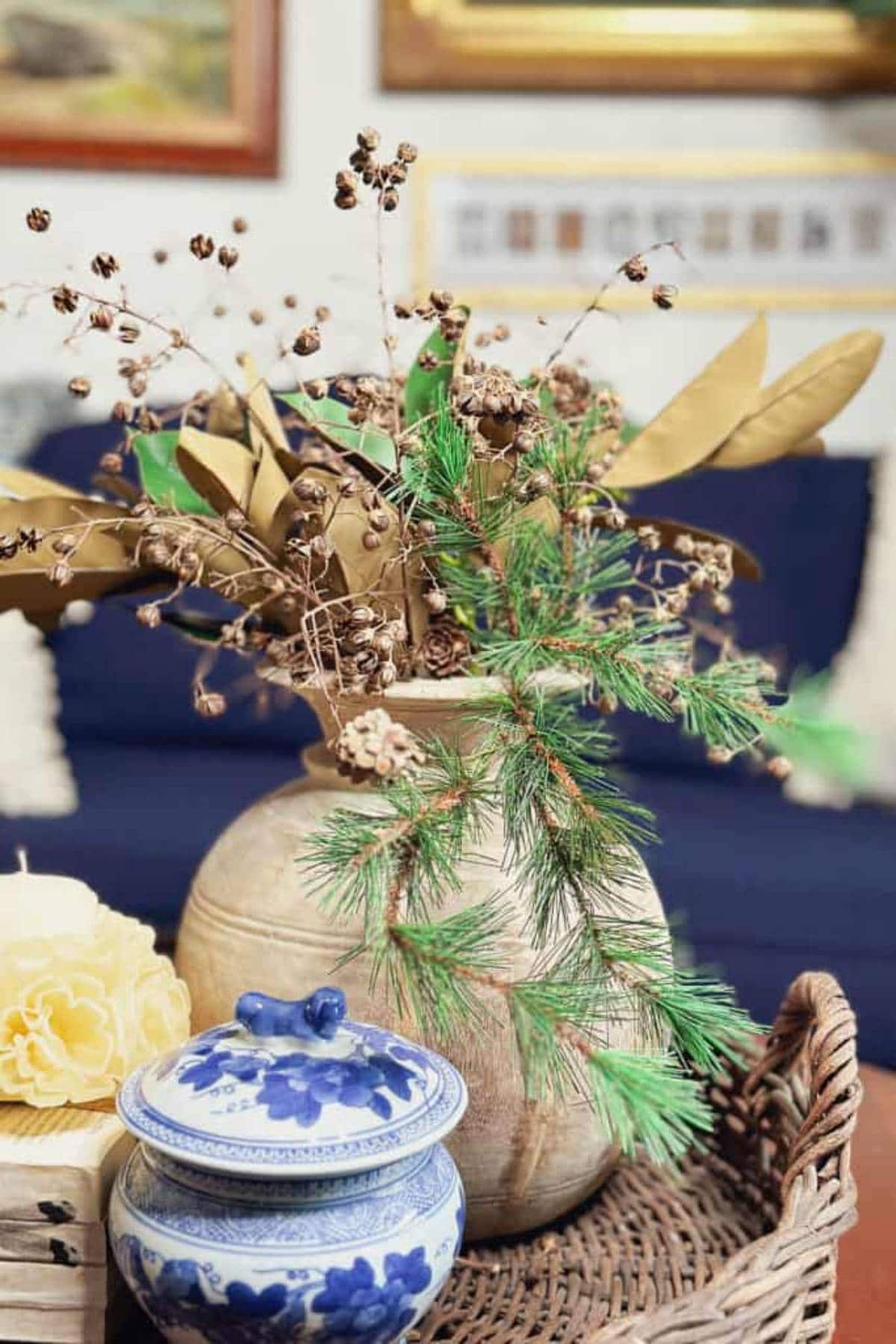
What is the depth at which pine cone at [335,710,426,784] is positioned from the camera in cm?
57

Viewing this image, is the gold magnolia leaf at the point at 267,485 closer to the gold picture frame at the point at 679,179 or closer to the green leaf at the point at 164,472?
the green leaf at the point at 164,472

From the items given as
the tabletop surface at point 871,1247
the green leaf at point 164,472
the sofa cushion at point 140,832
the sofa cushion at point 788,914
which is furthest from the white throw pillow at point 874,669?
the green leaf at point 164,472

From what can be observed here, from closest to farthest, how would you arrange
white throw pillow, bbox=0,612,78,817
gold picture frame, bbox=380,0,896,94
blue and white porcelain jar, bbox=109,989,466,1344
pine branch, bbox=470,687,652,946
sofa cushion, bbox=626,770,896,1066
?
blue and white porcelain jar, bbox=109,989,466,1344 → pine branch, bbox=470,687,652,946 → sofa cushion, bbox=626,770,896,1066 → white throw pillow, bbox=0,612,78,817 → gold picture frame, bbox=380,0,896,94

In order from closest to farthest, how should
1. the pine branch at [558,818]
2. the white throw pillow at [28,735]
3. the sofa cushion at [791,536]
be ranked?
the pine branch at [558,818] → the white throw pillow at [28,735] → the sofa cushion at [791,536]

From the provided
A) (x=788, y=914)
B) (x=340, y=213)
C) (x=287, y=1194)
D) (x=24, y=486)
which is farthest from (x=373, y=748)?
(x=340, y=213)

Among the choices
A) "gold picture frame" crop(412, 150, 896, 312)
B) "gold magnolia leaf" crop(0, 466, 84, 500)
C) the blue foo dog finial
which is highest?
"gold picture frame" crop(412, 150, 896, 312)

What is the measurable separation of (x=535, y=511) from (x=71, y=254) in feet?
6.68

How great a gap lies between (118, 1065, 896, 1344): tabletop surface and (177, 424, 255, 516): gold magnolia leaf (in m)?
0.41

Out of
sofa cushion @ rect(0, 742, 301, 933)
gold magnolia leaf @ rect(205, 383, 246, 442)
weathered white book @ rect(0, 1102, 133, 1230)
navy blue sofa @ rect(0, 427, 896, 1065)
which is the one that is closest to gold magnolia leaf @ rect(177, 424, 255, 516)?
gold magnolia leaf @ rect(205, 383, 246, 442)

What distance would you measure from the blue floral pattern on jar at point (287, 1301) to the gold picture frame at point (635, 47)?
2.30 m

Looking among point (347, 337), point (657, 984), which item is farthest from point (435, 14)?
point (657, 984)

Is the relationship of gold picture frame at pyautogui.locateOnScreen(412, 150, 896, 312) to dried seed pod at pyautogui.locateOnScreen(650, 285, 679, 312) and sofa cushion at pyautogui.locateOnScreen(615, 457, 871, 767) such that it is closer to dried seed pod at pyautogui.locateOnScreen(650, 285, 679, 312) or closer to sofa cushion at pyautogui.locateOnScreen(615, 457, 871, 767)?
sofa cushion at pyautogui.locateOnScreen(615, 457, 871, 767)

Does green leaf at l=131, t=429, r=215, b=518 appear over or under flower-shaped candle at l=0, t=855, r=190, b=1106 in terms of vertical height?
over

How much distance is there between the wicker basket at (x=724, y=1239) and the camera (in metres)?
0.57
